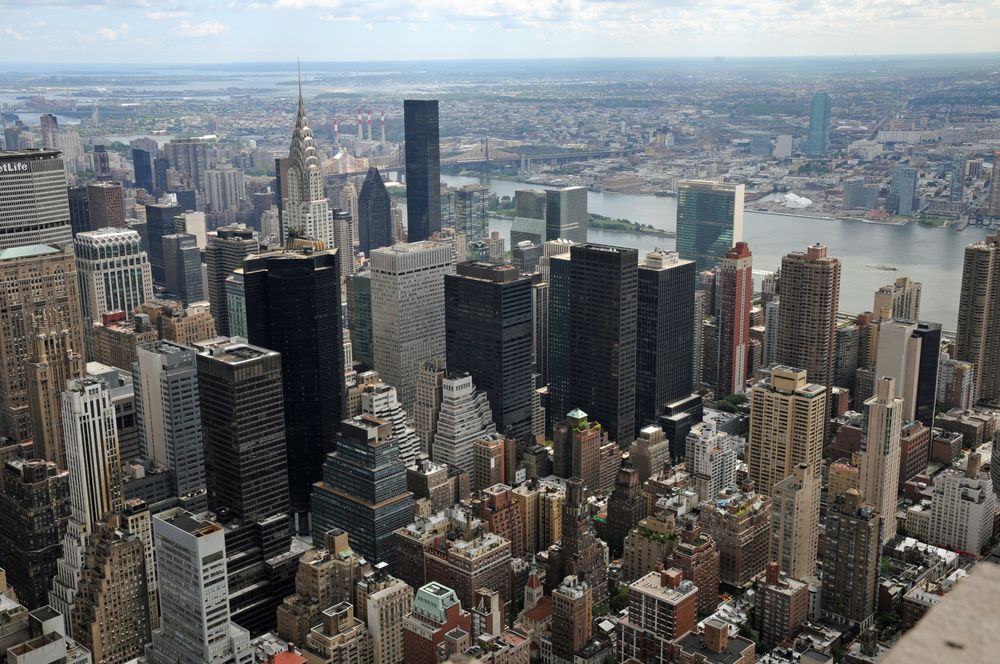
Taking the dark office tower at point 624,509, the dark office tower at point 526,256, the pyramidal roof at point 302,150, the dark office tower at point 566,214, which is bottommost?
the dark office tower at point 624,509

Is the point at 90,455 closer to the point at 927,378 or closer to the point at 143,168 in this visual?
the point at 927,378

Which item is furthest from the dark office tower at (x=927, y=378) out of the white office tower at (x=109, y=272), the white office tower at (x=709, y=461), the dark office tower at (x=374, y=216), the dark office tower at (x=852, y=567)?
the white office tower at (x=109, y=272)

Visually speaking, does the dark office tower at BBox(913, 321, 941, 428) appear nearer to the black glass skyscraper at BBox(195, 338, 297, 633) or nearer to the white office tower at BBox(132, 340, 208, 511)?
the black glass skyscraper at BBox(195, 338, 297, 633)

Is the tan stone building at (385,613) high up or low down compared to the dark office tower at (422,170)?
down

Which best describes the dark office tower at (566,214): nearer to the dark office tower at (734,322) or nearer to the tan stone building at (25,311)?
the dark office tower at (734,322)

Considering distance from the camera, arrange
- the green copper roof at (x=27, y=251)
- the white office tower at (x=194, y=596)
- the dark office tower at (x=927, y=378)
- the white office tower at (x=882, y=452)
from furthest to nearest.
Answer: the dark office tower at (x=927, y=378), the green copper roof at (x=27, y=251), the white office tower at (x=882, y=452), the white office tower at (x=194, y=596)

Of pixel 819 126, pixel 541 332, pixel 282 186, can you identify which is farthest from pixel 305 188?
pixel 819 126
